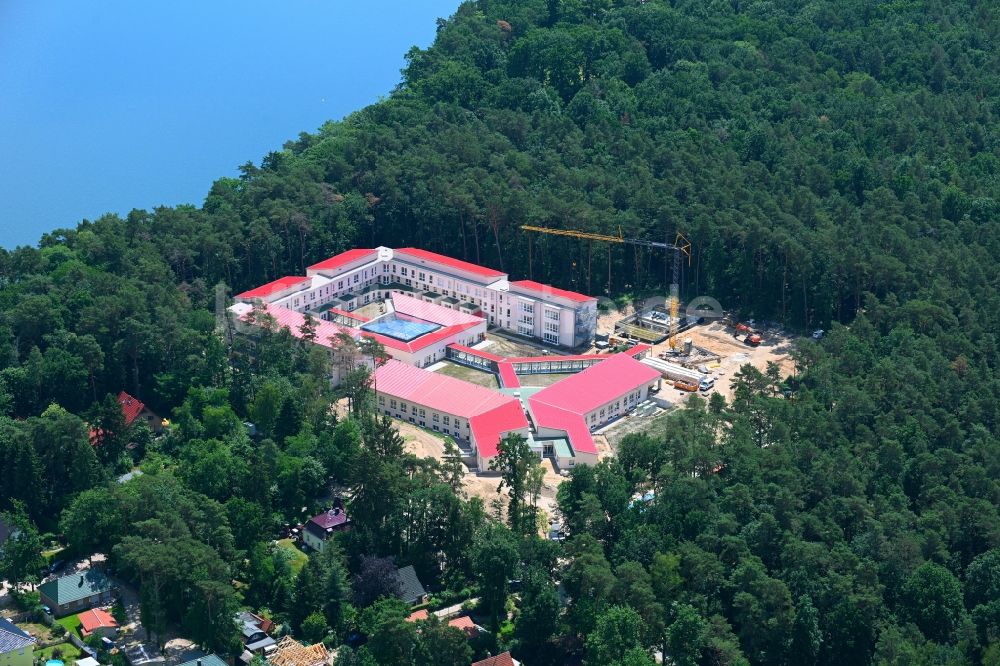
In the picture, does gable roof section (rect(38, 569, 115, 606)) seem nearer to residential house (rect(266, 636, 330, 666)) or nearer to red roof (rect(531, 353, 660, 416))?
residential house (rect(266, 636, 330, 666))

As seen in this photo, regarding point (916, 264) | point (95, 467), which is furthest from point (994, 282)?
point (95, 467)

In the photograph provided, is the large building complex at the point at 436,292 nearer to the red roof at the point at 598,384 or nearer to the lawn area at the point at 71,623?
the red roof at the point at 598,384

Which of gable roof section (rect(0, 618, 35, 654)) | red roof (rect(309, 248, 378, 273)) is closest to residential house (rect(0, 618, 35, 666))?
gable roof section (rect(0, 618, 35, 654))

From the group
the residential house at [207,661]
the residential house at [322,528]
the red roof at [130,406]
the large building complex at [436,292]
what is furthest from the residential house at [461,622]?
the large building complex at [436,292]

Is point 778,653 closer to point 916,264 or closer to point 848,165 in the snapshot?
point 916,264

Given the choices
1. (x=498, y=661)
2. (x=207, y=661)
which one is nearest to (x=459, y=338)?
(x=498, y=661)
